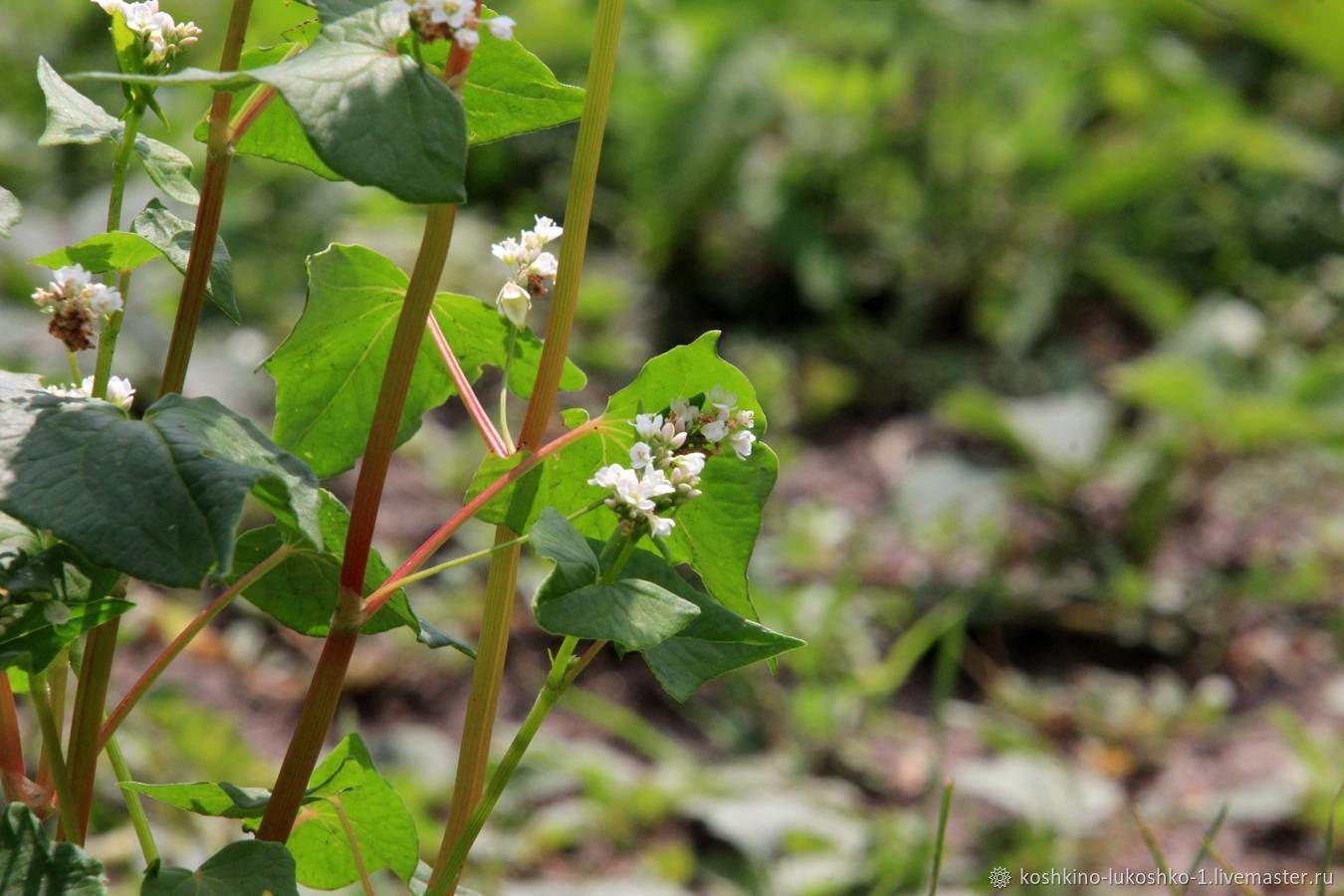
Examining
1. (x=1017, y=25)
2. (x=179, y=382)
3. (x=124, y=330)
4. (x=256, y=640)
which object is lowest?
A: (x=256, y=640)

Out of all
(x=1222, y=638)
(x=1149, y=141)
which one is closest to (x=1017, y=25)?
(x=1149, y=141)

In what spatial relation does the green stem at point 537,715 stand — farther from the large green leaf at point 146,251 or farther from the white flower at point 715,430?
the large green leaf at point 146,251

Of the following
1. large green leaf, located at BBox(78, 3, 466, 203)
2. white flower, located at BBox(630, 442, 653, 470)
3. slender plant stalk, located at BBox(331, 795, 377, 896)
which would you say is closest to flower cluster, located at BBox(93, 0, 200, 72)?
large green leaf, located at BBox(78, 3, 466, 203)

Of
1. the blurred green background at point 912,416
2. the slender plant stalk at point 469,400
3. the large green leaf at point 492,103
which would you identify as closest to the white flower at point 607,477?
the slender plant stalk at point 469,400

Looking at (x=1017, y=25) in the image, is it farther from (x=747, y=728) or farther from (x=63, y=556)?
(x=63, y=556)

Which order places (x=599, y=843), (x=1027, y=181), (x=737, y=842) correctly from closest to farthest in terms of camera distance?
(x=737, y=842)
(x=599, y=843)
(x=1027, y=181)

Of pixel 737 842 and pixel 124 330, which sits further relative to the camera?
pixel 124 330

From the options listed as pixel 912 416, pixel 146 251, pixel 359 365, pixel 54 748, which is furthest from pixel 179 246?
pixel 912 416

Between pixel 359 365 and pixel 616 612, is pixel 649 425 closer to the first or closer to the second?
pixel 616 612
